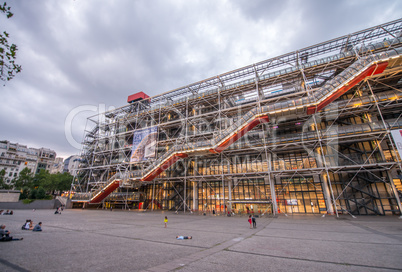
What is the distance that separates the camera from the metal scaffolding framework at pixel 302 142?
14383mm

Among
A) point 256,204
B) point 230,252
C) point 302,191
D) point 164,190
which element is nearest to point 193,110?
point 164,190

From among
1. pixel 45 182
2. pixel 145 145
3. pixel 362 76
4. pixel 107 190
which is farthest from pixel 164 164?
pixel 45 182

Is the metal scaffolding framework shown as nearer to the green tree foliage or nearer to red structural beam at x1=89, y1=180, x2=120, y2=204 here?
red structural beam at x1=89, y1=180, x2=120, y2=204

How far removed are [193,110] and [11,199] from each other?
2827 centimetres

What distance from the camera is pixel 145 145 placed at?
23.5m

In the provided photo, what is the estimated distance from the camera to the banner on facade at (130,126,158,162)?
75.2ft

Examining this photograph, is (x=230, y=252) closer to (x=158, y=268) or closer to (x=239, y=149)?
(x=158, y=268)

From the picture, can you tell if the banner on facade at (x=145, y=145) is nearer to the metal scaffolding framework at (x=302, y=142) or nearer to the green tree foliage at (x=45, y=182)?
the metal scaffolding framework at (x=302, y=142)

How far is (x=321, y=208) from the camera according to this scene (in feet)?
53.8

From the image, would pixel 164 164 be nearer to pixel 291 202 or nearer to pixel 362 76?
pixel 291 202

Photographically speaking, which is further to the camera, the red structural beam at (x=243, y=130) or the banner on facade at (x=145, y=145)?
the banner on facade at (x=145, y=145)

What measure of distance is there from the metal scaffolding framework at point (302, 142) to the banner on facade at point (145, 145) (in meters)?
0.45

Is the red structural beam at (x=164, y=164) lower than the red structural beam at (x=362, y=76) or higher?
lower

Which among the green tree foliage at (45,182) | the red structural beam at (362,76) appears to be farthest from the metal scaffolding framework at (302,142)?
the green tree foliage at (45,182)
